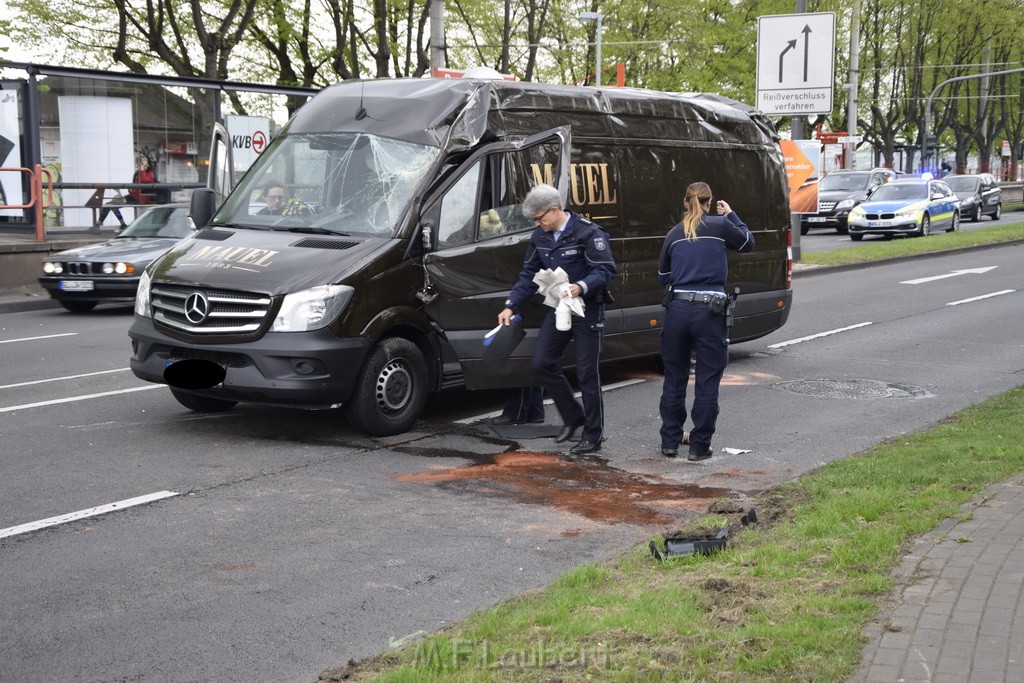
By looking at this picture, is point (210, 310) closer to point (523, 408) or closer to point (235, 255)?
point (235, 255)

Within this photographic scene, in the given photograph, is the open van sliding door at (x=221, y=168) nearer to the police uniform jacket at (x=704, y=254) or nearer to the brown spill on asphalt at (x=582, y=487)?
the brown spill on asphalt at (x=582, y=487)

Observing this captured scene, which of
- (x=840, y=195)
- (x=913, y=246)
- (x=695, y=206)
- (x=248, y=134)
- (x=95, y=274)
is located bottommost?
(x=95, y=274)

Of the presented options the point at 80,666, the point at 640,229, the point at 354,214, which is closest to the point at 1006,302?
the point at 640,229

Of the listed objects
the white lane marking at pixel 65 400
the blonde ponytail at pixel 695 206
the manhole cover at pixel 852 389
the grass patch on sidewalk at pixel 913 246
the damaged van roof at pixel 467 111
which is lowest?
the manhole cover at pixel 852 389

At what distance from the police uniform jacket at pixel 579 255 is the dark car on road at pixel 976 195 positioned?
36455mm

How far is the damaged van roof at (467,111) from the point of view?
8.93 metres

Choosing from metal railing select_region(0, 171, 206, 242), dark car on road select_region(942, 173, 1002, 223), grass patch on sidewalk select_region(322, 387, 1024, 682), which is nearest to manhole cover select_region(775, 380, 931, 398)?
grass patch on sidewalk select_region(322, 387, 1024, 682)

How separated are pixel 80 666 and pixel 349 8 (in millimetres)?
30371

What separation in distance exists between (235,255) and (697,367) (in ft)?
10.8

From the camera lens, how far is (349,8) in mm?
32781

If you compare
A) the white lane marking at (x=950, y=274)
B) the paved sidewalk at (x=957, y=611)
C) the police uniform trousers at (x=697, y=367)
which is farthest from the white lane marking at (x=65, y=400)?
the white lane marking at (x=950, y=274)

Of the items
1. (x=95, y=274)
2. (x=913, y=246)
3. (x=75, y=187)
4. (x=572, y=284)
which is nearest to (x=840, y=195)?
(x=913, y=246)

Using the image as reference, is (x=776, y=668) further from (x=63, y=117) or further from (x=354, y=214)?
(x=63, y=117)

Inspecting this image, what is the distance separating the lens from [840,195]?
38.3 meters
